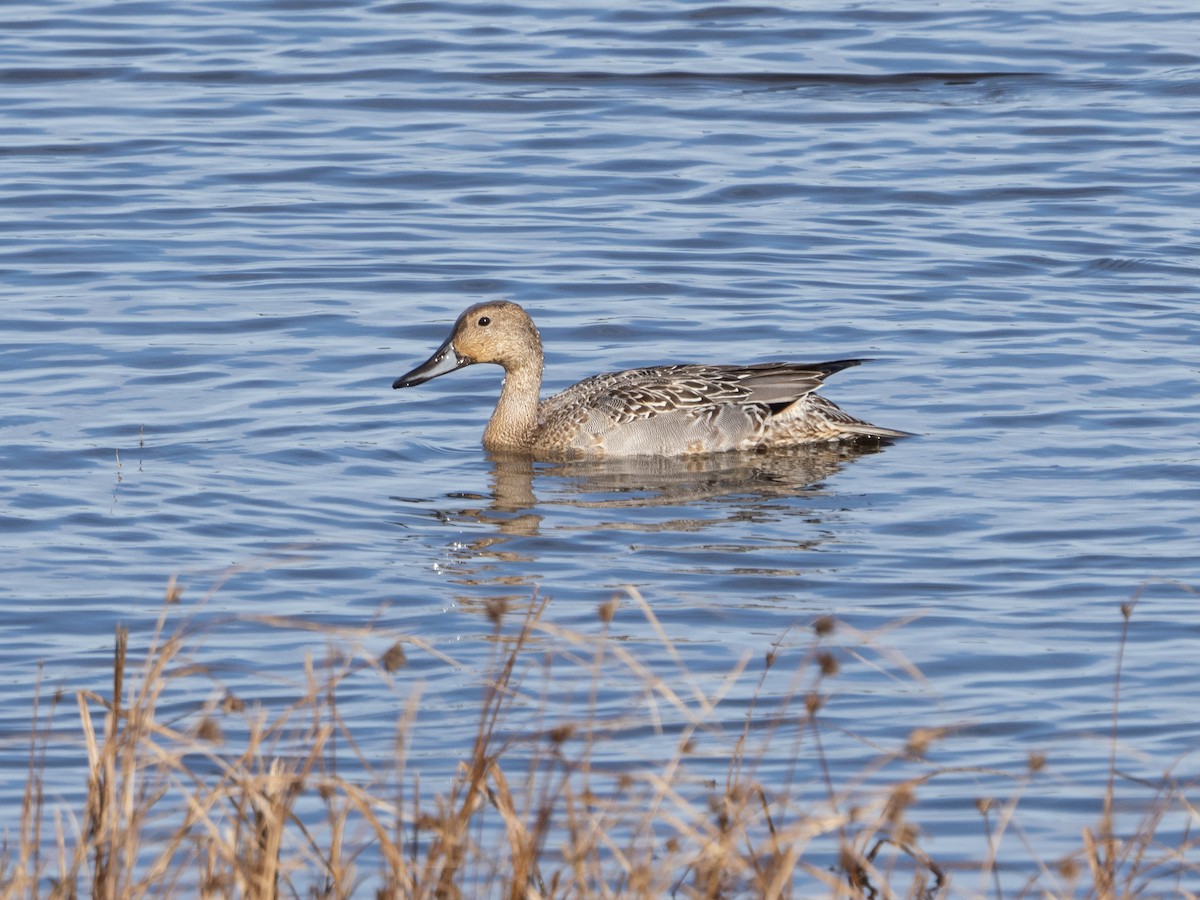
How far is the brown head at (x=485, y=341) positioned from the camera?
35.3 ft

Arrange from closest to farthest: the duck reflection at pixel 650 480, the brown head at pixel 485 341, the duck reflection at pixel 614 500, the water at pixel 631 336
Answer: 1. the water at pixel 631 336
2. the duck reflection at pixel 614 500
3. the duck reflection at pixel 650 480
4. the brown head at pixel 485 341

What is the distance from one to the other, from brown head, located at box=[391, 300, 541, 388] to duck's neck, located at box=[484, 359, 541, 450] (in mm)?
63

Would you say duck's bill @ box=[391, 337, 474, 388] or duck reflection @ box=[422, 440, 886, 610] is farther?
duck's bill @ box=[391, 337, 474, 388]

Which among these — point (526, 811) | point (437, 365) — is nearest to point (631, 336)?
point (437, 365)

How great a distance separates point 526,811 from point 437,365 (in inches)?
265

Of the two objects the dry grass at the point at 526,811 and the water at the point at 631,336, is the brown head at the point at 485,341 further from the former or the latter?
the dry grass at the point at 526,811

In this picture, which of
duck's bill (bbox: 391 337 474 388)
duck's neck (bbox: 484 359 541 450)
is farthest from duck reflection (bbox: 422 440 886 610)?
duck's bill (bbox: 391 337 474 388)

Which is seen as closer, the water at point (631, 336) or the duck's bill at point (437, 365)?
the water at point (631, 336)

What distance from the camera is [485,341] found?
35.5ft

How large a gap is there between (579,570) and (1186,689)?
249 centimetres

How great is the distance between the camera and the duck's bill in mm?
10641

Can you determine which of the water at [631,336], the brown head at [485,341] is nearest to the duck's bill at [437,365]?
the brown head at [485,341]

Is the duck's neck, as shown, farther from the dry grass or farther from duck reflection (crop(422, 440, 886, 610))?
the dry grass

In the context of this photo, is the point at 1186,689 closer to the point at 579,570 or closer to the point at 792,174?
the point at 579,570
